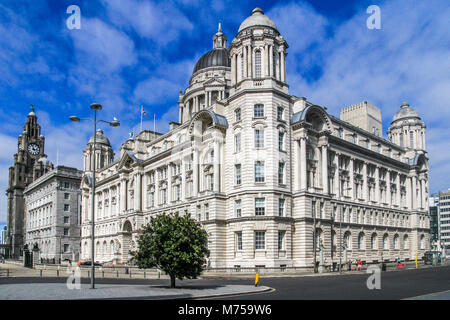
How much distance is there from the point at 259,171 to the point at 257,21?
A: 21.0 metres

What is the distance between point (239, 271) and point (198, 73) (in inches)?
2222

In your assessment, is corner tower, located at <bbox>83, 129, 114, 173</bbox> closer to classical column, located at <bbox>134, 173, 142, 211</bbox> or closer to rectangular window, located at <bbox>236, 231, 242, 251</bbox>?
classical column, located at <bbox>134, 173, 142, 211</bbox>

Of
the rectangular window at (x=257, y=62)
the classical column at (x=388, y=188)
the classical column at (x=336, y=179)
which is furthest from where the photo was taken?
the classical column at (x=388, y=188)

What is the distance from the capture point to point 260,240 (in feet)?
179

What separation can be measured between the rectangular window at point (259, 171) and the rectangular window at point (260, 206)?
258 centimetres

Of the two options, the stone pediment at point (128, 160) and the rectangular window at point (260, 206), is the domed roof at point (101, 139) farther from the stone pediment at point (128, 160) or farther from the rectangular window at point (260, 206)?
the rectangular window at point (260, 206)

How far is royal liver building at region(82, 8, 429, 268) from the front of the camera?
183 feet

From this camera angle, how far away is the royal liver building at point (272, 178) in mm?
55750

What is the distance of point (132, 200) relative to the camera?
281 ft

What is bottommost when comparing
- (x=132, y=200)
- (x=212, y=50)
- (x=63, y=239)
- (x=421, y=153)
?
(x=63, y=239)

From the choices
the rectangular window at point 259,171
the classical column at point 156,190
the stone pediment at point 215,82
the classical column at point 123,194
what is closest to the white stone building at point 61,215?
the classical column at point 123,194

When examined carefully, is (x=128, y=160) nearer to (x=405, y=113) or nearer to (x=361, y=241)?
(x=361, y=241)
